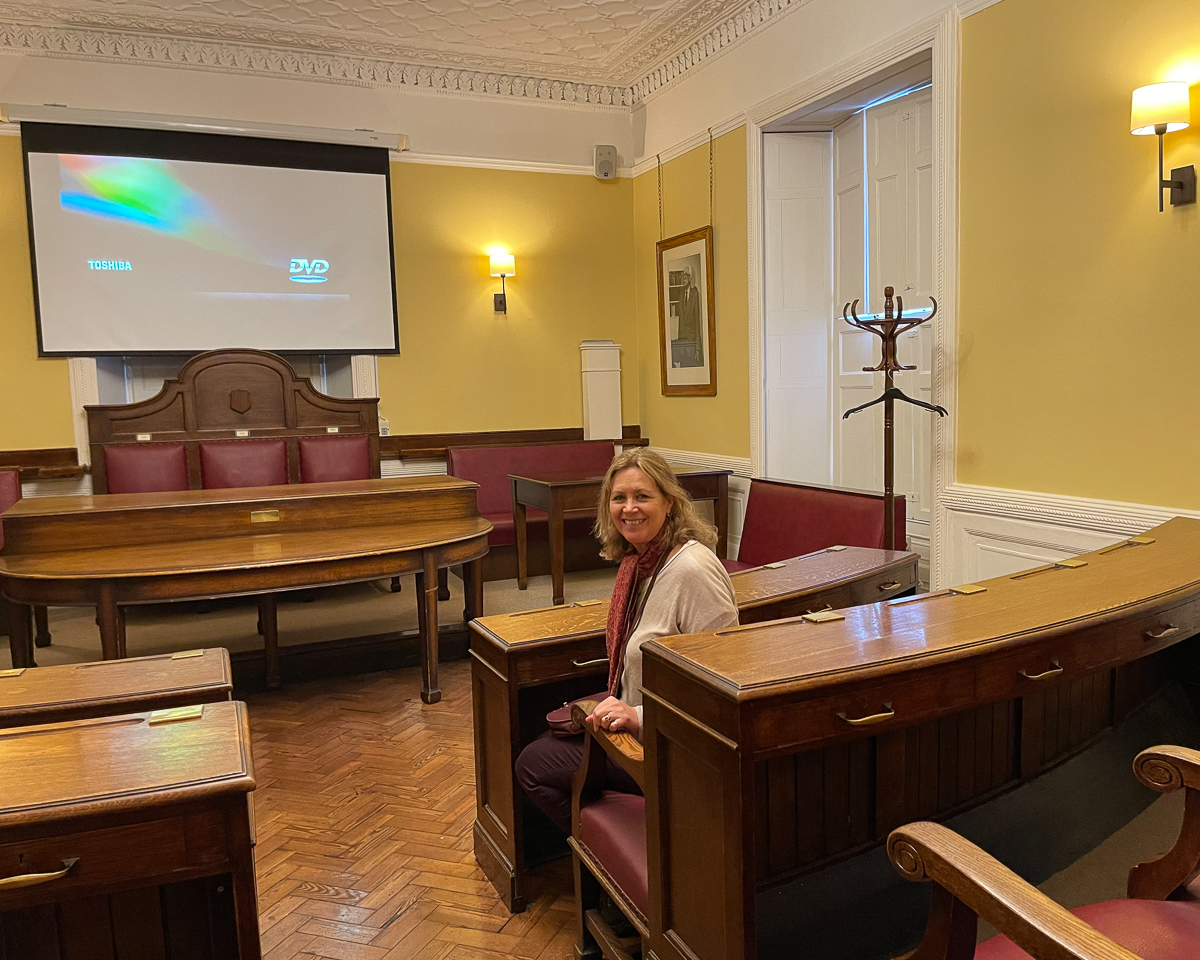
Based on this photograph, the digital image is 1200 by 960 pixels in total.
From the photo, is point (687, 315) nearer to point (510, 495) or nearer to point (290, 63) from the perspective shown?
point (510, 495)

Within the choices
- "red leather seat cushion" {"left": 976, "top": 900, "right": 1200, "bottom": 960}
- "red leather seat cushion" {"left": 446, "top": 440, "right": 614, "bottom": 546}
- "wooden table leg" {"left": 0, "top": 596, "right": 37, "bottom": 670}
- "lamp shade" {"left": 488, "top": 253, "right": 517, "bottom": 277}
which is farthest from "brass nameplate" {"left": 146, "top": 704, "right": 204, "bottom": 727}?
"lamp shade" {"left": 488, "top": 253, "right": 517, "bottom": 277}

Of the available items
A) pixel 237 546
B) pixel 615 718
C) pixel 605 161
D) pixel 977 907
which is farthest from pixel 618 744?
Result: pixel 605 161

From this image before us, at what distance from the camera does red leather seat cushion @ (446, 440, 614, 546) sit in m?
7.16

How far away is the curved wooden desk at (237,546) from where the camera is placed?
3.61 m

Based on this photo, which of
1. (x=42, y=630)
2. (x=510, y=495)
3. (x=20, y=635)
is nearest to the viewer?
(x=20, y=635)

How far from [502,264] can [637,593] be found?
5665mm

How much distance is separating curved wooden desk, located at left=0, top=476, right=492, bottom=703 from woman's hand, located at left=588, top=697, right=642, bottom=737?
2161 millimetres

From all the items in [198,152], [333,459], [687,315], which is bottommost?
[333,459]

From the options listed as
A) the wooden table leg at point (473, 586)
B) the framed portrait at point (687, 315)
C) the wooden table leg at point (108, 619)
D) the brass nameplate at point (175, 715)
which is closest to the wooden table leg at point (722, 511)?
the framed portrait at point (687, 315)

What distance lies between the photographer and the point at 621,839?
6.80ft

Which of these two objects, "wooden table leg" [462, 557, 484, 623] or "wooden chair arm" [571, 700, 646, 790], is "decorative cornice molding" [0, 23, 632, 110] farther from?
"wooden chair arm" [571, 700, 646, 790]

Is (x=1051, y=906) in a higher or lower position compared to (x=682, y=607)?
lower

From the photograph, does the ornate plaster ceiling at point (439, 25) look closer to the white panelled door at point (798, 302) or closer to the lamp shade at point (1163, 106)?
the white panelled door at point (798, 302)

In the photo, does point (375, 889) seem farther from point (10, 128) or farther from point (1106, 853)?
point (10, 128)
